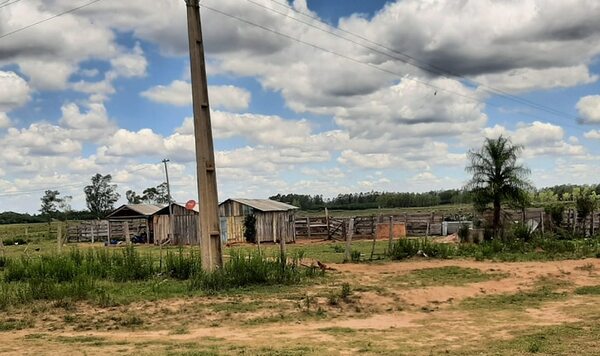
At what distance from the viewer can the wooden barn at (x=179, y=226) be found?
4322 cm

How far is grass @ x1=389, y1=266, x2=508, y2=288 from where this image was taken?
17453 millimetres

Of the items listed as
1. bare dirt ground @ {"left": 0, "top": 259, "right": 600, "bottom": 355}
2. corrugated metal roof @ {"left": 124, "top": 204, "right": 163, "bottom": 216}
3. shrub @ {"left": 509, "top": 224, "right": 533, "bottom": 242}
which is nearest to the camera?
bare dirt ground @ {"left": 0, "top": 259, "right": 600, "bottom": 355}

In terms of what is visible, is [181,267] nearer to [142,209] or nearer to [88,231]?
[88,231]

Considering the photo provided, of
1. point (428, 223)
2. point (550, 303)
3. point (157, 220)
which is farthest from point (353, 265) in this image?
point (157, 220)

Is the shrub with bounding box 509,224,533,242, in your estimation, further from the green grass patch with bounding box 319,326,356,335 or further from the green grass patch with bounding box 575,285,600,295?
the green grass patch with bounding box 319,326,356,335

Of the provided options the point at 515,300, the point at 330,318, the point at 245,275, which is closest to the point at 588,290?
the point at 515,300

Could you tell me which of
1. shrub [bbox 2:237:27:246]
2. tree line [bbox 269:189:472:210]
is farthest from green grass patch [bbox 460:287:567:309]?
tree line [bbox 269:189:472:210]

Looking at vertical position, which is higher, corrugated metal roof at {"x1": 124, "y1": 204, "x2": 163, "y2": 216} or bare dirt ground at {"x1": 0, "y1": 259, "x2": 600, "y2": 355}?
corrugated metal roof at {"x1": 124, "y1": 204, "x2": 163, "y2": 216}

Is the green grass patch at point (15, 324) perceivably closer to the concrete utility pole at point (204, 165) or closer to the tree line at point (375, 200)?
the concrete utility pole at point (204, 165)

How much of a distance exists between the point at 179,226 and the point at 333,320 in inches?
1297

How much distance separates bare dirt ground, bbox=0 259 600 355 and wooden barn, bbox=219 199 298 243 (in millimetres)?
26068

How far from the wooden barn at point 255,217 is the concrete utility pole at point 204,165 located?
83.6 feet

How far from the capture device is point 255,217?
4400 centimetres

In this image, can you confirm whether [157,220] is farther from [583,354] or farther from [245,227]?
[583,354]
